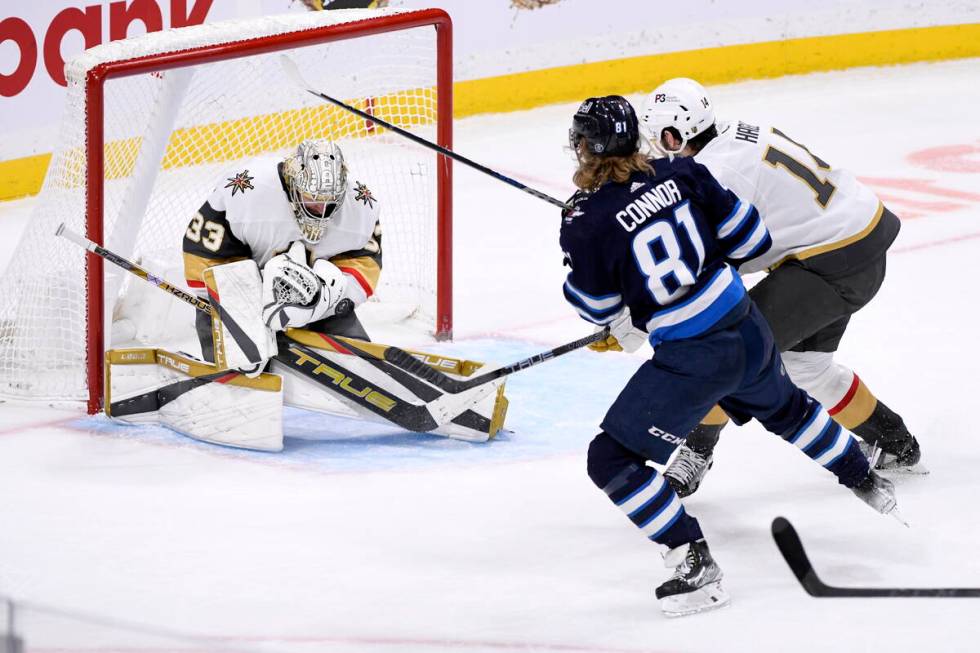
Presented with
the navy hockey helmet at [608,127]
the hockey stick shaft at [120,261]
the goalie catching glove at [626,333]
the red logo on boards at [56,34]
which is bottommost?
the goalie catching glove at [626,333]

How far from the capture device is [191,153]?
427cm

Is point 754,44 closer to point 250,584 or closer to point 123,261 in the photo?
point 123,261

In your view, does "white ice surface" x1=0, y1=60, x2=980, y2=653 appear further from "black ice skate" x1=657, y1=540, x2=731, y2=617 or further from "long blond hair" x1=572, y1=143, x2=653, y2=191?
"long blond hair" x1=572, y1=143, x2=653, y2=191

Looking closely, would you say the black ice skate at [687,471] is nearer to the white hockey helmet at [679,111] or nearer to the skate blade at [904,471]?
the skate blade at [904,471]

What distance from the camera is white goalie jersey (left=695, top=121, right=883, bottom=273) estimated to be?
113 inches

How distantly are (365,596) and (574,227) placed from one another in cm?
74

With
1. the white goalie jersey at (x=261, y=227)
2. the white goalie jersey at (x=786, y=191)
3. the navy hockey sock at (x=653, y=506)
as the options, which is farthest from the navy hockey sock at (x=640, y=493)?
the white goalie jersey at (x=261, y=227)

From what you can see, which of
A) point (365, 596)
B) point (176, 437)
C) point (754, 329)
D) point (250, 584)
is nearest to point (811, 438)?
point (754, 329)

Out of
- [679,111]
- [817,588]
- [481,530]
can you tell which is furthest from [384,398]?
[817,588]

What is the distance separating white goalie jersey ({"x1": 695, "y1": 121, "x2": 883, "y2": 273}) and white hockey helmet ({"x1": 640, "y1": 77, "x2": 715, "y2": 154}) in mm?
51

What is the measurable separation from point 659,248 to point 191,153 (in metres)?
2.26

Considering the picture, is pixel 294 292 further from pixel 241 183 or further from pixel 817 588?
pixel 817 588

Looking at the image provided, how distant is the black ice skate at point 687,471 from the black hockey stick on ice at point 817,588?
58 centimetres

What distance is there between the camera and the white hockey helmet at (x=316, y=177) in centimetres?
333
